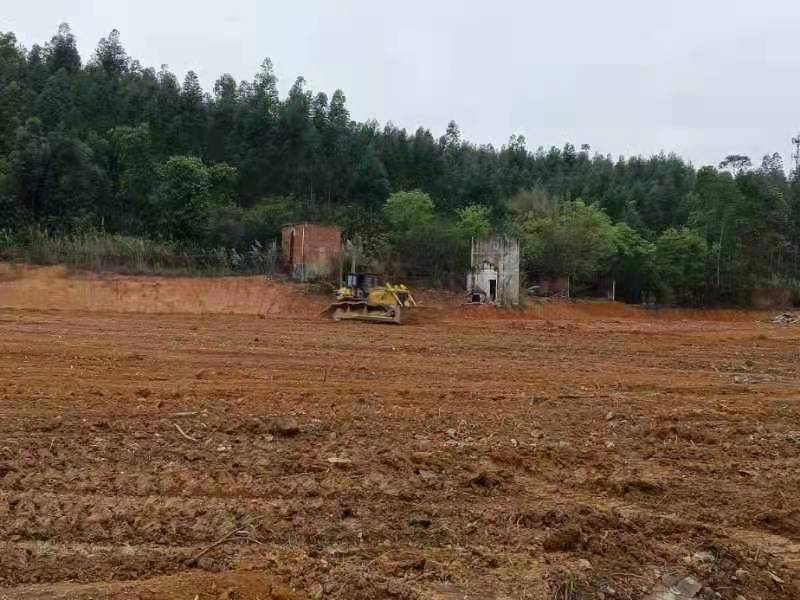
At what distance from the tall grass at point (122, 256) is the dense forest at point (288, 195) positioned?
116mm

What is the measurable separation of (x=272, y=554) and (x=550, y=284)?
38872 mm

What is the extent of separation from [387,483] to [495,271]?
30849 millimetres

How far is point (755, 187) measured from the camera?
46.4 meters

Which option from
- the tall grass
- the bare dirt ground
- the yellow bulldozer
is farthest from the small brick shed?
the bare dirt ground

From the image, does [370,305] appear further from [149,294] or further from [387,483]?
[387,483]

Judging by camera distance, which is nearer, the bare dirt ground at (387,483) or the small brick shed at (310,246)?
the bare dirt ground at (387,483)

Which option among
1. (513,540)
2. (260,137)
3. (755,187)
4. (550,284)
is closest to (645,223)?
(755,187)

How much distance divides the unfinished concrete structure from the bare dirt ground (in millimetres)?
22773

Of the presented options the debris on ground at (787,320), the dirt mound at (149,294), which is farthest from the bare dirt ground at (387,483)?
the debris on ground at (787,320)

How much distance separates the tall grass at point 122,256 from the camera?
33.2 meters

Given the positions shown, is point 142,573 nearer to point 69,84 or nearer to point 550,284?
point 550,284

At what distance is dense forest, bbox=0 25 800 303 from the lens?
39.8 m

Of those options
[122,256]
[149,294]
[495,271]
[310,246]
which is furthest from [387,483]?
[122,256]

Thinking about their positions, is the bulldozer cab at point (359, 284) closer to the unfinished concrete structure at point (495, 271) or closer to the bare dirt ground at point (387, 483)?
the unfinished concrete structure at point (495, 271)
